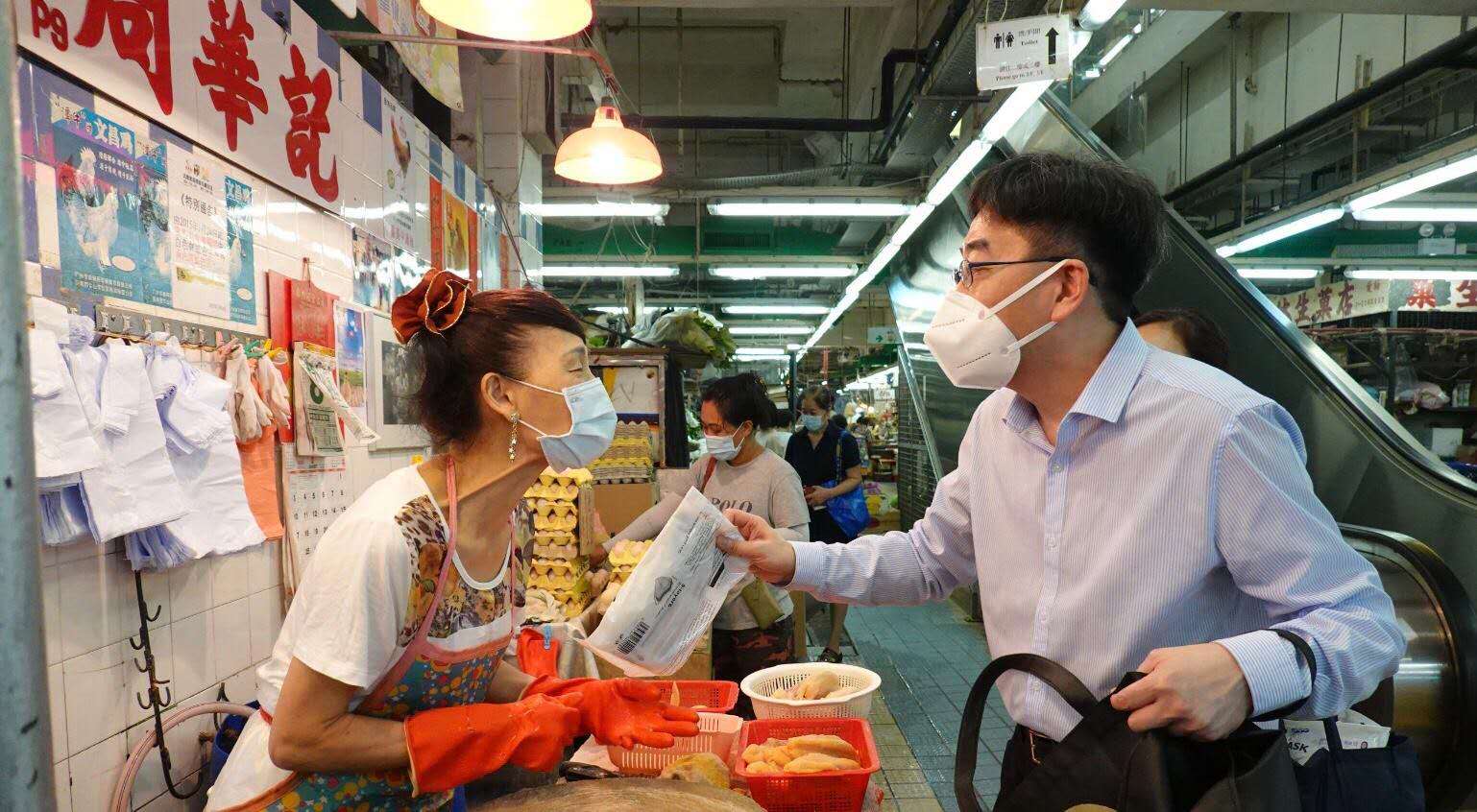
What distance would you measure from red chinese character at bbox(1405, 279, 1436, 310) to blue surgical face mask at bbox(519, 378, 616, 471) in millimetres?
11257

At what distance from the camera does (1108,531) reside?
1533mm

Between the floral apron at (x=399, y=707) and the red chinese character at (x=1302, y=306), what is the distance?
13602 millimetres

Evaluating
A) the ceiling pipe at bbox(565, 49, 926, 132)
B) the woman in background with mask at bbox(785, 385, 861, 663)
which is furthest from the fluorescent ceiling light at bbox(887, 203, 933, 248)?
the woman in background with mask at bbox(785, 385, 861, 663)

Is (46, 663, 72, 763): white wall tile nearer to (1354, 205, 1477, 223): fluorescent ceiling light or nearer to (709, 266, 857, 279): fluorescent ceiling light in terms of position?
(1354, 205, 1477, 223): fluorescent ceiling light

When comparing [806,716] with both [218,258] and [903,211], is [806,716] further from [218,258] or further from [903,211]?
[903,211]

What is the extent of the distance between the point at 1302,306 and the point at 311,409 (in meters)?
13.5

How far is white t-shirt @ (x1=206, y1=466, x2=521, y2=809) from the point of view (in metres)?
1.60

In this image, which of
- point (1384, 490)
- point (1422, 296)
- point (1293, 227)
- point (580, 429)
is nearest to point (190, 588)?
point (580, 429)

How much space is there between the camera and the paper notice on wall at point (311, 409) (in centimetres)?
309

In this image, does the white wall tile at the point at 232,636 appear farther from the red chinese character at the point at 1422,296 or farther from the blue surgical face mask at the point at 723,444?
the red chinese character at the point at 1422,296

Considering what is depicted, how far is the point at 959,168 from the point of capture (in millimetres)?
7176

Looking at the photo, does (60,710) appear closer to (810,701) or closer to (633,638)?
(633,638)

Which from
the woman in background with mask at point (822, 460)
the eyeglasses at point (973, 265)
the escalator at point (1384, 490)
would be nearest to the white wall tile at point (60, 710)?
the eyeglasses at point (973, 265)

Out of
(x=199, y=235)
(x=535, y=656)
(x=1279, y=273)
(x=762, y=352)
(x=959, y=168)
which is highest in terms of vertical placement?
(x=959, y=168)
